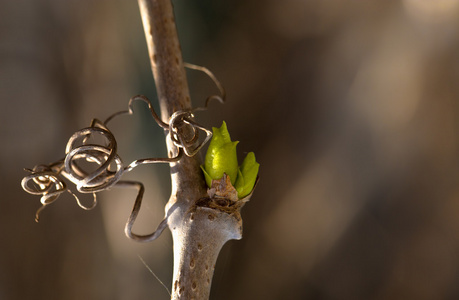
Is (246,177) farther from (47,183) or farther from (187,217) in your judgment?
(47,183)

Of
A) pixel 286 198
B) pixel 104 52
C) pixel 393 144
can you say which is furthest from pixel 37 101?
pixel 393 144

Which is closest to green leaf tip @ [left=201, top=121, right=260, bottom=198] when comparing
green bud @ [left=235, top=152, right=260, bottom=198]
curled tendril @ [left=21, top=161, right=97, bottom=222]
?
green bud @ [left=235, top=152, right=260, bottom=198]

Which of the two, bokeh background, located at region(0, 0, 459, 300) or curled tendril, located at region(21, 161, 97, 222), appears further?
bokeh background, located at region(0, 0, 459, 300)

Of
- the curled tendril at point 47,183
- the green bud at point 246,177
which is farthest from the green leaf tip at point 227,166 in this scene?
the curled tendril at point 47,183

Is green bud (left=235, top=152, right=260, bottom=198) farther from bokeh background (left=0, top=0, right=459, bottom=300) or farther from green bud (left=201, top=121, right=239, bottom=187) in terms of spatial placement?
bokeh background (left=0, top=0, right=459, bottom=300)

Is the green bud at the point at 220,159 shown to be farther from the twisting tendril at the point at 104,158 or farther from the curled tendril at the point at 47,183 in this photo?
the curled tendril at the point at 47,183

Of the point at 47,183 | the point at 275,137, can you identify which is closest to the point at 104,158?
the point at 47,183
